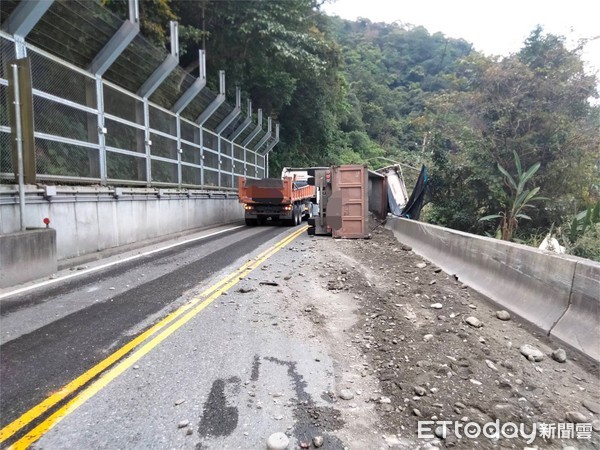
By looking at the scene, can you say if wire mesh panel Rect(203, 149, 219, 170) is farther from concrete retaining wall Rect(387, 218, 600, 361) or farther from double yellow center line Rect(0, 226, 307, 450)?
concrete retaining wall Rect(387, 218, 600, 361)

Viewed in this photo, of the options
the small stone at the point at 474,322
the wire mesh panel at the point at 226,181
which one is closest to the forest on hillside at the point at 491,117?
the small stone at the point at 474,322

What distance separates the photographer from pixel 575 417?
287 centimetres

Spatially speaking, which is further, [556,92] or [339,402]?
[556,92]

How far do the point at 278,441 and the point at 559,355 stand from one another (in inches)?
110

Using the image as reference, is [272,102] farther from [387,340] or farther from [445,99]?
[387,340]

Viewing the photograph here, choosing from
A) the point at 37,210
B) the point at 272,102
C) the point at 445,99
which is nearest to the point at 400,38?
the point at 272,102

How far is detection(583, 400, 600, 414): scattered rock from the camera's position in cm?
296

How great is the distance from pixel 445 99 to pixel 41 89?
590 inches

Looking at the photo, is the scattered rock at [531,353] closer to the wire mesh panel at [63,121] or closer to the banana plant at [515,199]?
the banana plant at [515,199]

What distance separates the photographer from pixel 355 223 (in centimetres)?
1271

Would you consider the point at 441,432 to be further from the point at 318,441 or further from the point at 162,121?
the point at 162,121

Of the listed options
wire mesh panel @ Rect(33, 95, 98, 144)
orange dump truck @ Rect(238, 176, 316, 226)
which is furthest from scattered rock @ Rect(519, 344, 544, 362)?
orange dump truck @ Rect(238, 176, 316, 226)

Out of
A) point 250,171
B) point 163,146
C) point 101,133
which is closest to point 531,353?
point 101,133

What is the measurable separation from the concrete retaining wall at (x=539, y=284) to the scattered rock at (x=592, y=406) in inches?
23.9
